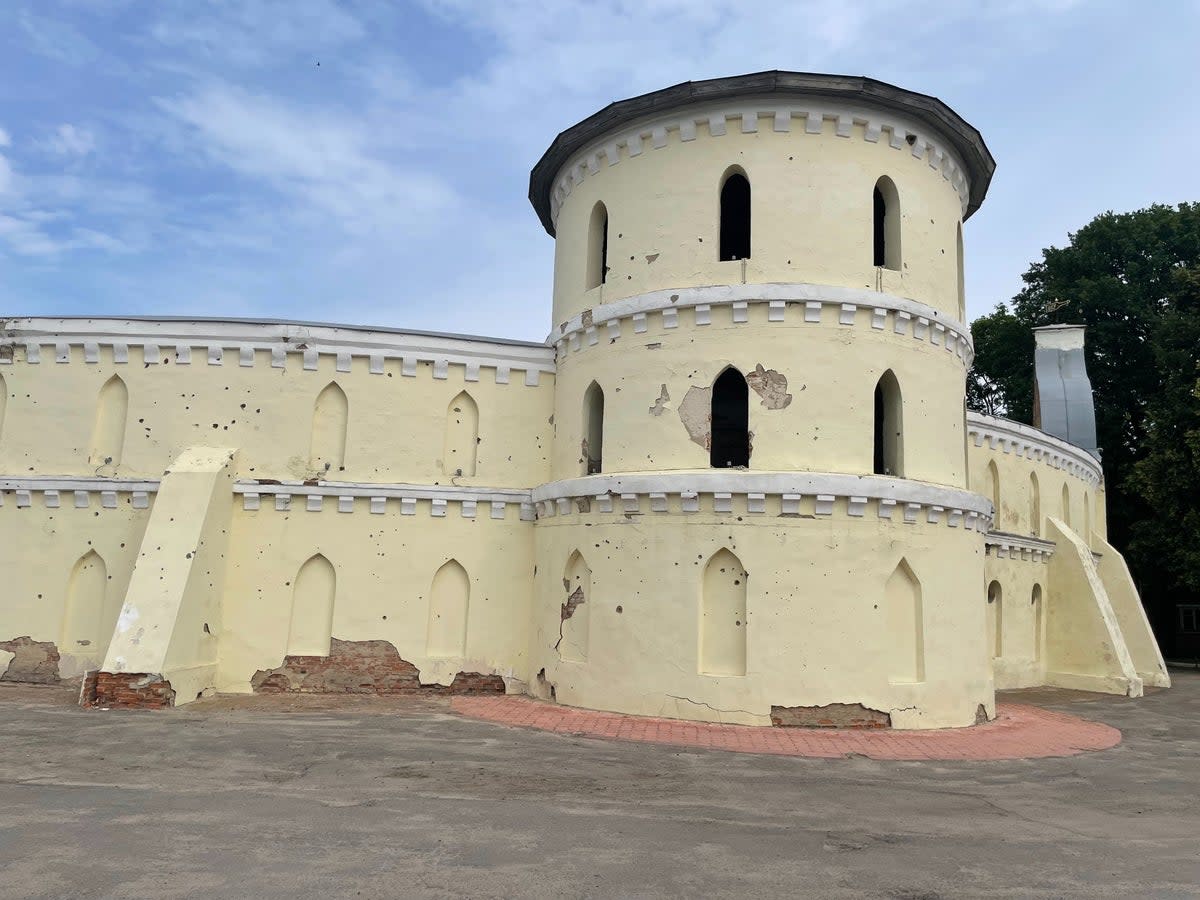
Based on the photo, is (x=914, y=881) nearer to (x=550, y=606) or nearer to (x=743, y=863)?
(x=743, y=863)

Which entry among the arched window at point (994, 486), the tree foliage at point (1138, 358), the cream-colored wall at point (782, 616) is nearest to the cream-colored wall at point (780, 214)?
the cream-colored wall at point (782, 616)

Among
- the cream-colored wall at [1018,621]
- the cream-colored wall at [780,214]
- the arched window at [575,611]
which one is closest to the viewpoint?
the cream-colored wall at [780,214]

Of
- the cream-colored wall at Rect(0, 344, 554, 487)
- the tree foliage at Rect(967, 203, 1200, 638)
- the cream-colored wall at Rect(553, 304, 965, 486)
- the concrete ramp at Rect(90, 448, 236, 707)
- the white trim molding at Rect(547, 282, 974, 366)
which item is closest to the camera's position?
the concrete ramp at Rect(90, 448, 236, 707)

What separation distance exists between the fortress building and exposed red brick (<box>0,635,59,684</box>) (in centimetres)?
5

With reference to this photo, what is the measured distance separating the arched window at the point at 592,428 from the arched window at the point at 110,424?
305 inches

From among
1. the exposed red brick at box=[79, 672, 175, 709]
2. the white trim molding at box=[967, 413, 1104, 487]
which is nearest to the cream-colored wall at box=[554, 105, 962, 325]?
the white trim molding at box=[967, 413, 1104, 487]

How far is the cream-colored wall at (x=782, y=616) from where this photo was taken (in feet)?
38.7

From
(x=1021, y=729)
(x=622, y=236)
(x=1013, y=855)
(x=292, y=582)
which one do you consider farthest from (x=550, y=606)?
(x=1013, y=855)

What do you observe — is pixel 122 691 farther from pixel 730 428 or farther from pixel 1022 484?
pixel 1022 484

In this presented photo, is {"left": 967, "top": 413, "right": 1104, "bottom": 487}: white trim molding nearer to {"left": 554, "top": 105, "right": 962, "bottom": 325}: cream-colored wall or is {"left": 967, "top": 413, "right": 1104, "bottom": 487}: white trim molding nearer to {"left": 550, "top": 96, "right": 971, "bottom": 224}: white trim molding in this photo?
{"left": 554, "top": 105, "right": 962, "bottom": 325}: cream-colored wall

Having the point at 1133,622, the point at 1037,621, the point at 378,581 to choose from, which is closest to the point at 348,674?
the point at 378,581

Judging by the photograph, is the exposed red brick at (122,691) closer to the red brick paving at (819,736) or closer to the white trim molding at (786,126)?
the red brick paving at (819,736)

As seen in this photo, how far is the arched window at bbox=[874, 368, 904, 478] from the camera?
1272 cm

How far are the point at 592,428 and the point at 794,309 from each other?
12.7ft
